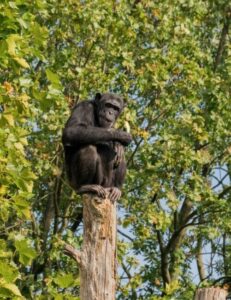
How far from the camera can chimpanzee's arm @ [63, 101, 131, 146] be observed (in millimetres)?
9812

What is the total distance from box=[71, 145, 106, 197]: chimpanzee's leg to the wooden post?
1846 mm

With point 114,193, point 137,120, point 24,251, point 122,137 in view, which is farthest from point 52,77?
point 137,120

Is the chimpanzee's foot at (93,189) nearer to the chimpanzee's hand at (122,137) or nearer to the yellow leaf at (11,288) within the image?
the chimpanzee's hand at (122,137)

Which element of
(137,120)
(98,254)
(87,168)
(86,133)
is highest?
(137,120)

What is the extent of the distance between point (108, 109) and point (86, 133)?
2.17 feet

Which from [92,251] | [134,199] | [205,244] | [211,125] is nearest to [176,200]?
[134,199]

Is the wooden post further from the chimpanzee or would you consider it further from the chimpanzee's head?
the chimpanzee's head

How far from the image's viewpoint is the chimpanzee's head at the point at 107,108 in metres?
10.5

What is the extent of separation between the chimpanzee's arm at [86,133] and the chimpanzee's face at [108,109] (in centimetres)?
17

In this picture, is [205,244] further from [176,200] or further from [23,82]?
[23,82]

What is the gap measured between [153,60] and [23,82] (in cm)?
877

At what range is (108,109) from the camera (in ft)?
34.5

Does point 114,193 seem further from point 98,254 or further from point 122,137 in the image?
point 98,254

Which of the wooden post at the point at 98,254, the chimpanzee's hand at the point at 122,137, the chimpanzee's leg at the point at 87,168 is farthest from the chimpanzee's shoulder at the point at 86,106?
the wooden post at the point at 98,254
